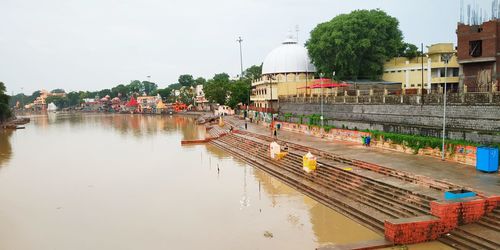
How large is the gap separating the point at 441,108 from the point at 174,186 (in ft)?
51.8

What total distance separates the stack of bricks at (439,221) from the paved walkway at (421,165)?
1.30 m

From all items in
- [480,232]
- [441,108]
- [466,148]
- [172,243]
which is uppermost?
[441,108]

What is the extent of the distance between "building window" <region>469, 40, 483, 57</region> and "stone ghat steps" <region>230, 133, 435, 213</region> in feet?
66.2

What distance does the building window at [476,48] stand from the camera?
3272 centimetres

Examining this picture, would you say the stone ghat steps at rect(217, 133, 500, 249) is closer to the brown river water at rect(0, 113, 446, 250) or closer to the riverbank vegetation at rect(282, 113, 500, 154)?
the brown river water at rect(0, 113, 446, 250)

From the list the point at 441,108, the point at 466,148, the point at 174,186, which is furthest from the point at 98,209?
the point at 441,108

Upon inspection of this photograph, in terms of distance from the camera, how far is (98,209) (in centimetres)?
1798

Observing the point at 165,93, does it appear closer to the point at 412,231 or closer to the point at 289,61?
the point at 289,61

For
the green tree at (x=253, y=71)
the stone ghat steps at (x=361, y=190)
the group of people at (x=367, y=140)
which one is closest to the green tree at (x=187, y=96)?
the green tree at (x=253, y=71)

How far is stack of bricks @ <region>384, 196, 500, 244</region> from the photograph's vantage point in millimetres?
11781

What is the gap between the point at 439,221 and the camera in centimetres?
1188

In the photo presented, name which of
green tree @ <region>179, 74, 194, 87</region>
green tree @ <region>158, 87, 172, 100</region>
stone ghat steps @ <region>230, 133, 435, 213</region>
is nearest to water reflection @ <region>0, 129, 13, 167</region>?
stone ghat steps @ <region>230, 133, 435, 213</region>

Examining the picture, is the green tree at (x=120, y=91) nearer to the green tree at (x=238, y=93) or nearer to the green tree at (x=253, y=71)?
the green tree at (x=253, y=71)

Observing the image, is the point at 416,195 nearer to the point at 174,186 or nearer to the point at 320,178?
the point at 320,178
